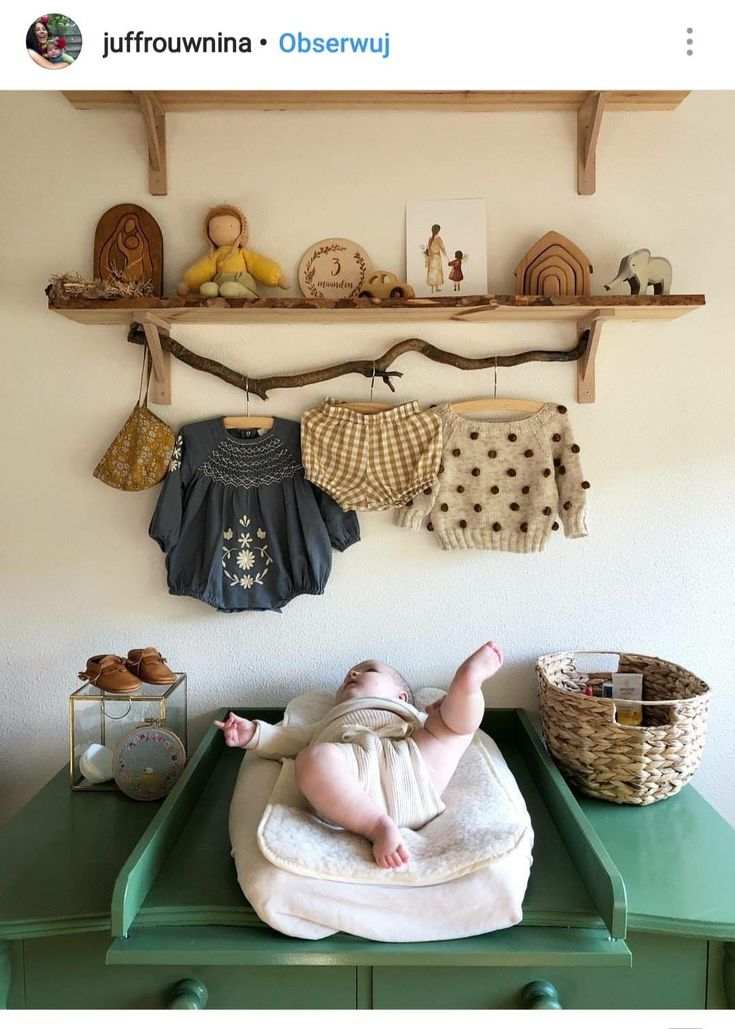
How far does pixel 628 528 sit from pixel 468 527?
385 mm

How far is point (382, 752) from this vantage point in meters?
1.44

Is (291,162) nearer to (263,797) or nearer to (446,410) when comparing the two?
(446,410)

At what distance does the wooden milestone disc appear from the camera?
1910mm

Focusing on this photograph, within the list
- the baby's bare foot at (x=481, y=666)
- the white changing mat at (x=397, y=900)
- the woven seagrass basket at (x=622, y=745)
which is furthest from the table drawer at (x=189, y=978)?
the woven seagrass basket at (x=622, y=745)

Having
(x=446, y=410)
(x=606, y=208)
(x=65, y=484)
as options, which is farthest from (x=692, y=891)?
(x=65, y=484)

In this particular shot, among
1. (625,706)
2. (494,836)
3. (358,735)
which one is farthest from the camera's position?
(625,706)

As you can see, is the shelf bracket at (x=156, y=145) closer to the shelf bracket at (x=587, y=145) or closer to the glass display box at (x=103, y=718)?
the shelf bracket at (x=587, y=145)

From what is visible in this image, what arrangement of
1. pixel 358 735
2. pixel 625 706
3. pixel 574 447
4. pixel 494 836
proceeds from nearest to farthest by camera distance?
pixel 494 836 < pixel 358 735 < pixel 625 706 < pixel 574 447

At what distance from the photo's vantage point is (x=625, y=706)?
1.76 m

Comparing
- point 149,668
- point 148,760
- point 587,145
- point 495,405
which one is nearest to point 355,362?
point 495,405

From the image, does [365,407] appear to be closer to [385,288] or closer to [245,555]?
[385,288]

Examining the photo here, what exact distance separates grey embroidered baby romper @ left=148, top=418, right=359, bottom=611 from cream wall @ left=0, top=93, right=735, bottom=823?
83mm

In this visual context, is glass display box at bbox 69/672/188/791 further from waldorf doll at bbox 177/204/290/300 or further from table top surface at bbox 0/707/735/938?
waldorf doll at bbox 177/204/290/300
